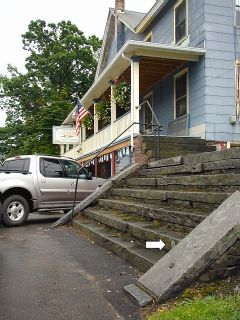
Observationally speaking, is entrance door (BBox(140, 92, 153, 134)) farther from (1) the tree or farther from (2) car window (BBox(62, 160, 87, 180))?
(1) the tree

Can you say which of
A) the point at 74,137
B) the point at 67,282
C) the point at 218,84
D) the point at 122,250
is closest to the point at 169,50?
the point at 218,84

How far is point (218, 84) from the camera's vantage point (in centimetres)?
1348

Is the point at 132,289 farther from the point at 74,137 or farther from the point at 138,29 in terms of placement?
the point at 74,137

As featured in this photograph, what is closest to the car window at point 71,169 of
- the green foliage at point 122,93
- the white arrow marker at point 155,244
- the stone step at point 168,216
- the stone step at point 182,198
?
the stone step at point 182,198

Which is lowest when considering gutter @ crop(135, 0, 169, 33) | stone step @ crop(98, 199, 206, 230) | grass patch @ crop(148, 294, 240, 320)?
grass patch @ crop(148, 294, 240, 320)

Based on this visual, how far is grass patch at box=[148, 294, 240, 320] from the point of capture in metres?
3.59

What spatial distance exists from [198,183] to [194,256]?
9.01 ft

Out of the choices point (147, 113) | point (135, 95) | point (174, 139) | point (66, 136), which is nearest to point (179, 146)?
point (174, 139)

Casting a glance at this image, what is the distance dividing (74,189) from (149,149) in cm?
260

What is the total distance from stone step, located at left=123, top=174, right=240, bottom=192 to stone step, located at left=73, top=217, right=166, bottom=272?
1.38 m

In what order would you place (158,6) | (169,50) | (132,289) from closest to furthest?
(132,289) → (169,50) → (158,6)

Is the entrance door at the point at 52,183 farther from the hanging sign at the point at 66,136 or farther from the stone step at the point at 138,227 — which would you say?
the hanging sign at the point at 66,136

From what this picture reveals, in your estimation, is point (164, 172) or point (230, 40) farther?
point (230, 40)

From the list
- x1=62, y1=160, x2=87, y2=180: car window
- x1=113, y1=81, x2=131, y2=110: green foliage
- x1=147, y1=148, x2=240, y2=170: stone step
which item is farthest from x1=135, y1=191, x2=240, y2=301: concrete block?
x1=113, y1=81, x2=131, y2=110: green foliage
